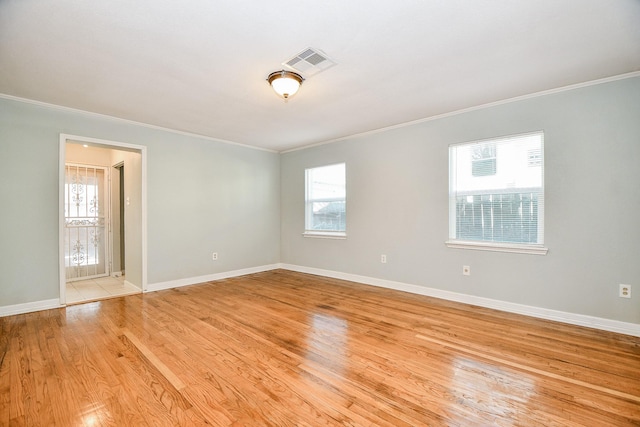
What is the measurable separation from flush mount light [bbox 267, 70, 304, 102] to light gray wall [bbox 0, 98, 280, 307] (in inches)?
106

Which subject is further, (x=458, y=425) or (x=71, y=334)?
(x=71, y=334)

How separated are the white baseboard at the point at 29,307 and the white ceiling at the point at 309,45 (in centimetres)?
242

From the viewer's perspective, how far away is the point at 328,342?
259cm

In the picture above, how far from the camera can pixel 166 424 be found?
1586 mm

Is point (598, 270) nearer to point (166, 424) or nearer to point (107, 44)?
point (166, 424)

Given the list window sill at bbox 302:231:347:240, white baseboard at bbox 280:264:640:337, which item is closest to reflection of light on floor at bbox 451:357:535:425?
white baseboard at bbox 280:264:640:337

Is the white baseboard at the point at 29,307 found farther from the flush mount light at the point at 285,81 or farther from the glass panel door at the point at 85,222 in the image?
the flush mount light at the point at 285,81

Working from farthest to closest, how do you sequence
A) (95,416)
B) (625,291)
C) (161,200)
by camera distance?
(161,200), (625,291), (95,416)

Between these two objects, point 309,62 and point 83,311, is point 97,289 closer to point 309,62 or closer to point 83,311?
point 83,311

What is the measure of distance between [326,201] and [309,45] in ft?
11.0

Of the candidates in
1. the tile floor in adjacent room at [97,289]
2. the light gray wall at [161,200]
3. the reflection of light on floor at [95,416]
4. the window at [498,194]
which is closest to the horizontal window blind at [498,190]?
the window at [498,194]

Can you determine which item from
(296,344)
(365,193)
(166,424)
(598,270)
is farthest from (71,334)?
(598,270)

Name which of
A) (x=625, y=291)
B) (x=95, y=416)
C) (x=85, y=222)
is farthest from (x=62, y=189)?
(x=625, y=291)

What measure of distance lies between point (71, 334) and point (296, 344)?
87.9 inches
